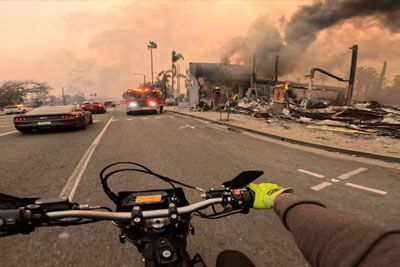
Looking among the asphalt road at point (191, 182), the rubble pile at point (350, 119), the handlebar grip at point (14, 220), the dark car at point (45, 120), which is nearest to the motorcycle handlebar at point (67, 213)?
the handlebar grip at point (14, 220)

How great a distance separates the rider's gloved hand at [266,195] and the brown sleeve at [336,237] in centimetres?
13

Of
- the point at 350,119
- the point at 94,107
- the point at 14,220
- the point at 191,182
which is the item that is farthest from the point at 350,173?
the point at 94,107

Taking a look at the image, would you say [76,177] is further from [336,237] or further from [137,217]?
[336,237]

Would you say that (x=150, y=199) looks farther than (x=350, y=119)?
No

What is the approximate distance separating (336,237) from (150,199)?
3.33 feet

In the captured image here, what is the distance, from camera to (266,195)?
58.4 inches

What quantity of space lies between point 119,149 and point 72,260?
5.39 metres

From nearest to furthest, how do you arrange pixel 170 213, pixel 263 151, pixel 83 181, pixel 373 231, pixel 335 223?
1. pixel 373 231
2. pixel 335 223
3. pixel 170 213
4. pixel 83 181
5. pixel 263 151

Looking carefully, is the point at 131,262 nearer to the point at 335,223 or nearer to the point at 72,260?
the point at 72,260

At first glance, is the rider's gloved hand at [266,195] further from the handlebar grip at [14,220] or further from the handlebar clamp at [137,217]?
the handlebar grip at [14,220]

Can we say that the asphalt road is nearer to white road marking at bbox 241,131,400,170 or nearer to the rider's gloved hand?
white road marking at bbox 241,131,400,170

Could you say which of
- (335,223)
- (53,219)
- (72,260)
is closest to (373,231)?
(335,223)

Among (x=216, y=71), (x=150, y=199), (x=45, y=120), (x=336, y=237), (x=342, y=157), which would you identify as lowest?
(x=342, y=157)

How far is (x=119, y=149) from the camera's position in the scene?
7.77 m
